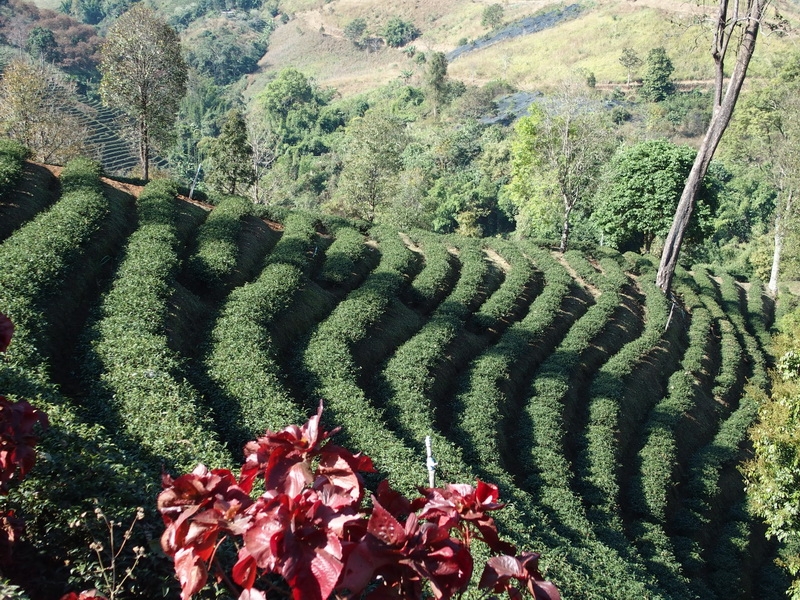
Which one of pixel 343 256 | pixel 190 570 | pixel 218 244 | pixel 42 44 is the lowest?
pixel 343 256

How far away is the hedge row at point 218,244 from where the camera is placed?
12.6 metres

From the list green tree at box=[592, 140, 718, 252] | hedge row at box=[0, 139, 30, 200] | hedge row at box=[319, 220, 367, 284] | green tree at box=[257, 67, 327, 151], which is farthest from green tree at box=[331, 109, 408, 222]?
green tree at box=[257, 67, 327, 151]

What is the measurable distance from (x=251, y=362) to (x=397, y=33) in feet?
335

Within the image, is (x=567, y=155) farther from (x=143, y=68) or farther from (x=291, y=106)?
(x=291, y=106)

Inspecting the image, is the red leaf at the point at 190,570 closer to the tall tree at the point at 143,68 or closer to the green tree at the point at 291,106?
the tall tree at the point at 143,68

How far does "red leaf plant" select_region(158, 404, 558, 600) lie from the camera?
195 centimetres

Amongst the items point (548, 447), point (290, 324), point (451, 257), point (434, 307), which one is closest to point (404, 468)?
point (548, 447)

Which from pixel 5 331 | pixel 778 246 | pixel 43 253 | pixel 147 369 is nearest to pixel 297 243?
pixel 43 253

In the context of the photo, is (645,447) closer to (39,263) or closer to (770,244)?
(39,263)

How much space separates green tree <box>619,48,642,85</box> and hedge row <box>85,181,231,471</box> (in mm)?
67249

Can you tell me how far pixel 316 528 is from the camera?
6.60 ft

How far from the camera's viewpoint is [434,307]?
50.8 ft

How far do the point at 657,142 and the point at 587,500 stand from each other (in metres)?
18.9

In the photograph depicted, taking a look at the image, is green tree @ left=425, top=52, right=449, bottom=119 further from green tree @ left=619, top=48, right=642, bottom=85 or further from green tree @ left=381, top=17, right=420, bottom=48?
green tree @ left=381, top=17, right=420, bottom=48
